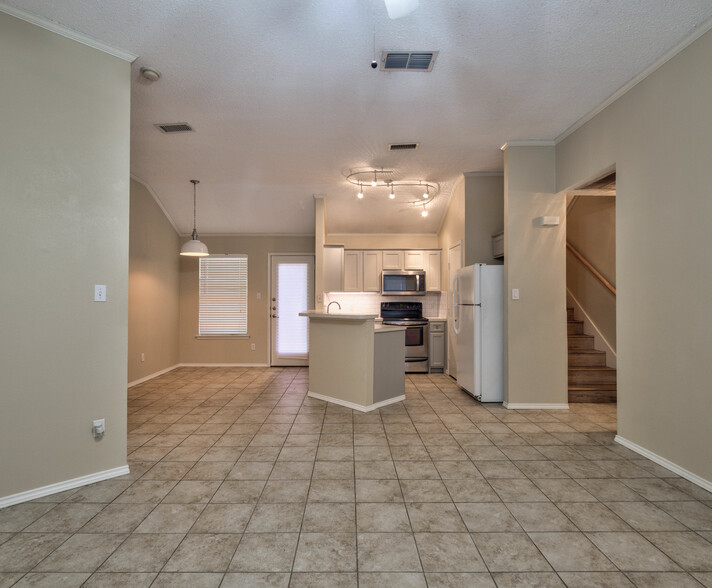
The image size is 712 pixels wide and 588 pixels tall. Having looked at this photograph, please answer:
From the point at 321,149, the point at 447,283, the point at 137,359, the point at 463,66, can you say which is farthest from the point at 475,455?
the point at 137,359

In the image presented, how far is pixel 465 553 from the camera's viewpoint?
179 centimetres

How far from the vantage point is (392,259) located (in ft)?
22.5

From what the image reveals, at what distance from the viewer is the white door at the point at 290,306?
7.05 m

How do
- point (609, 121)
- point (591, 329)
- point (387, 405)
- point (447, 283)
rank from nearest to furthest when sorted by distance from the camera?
1. point (609, 121)
2. point (387, 405)
3. point (591, 329)
4. point (447, 283)

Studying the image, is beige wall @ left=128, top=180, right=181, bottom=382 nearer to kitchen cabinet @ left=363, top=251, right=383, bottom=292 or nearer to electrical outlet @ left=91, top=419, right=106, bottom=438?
electrical outlet @ left=91, top=419, right=106, bottom=438

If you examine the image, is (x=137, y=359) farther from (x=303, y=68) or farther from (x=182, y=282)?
(x=303, y=68)

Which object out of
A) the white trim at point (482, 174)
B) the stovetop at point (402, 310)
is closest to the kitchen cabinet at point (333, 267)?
the stovetop at point (402, 310)

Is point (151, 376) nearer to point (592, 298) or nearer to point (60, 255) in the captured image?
point (60, 255)

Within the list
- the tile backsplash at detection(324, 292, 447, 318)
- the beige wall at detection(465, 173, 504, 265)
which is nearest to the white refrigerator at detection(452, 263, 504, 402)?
the beige wall at detection(465, 173, 504, 265)

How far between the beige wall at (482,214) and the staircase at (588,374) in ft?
4.92

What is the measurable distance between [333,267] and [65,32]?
4426mm

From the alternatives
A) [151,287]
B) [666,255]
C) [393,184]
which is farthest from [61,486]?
[393,184]

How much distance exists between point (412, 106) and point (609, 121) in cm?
170

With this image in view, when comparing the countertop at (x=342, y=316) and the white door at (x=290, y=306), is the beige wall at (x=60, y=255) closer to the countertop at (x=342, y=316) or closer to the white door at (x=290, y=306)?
the countertop at (x=342, y=316)
